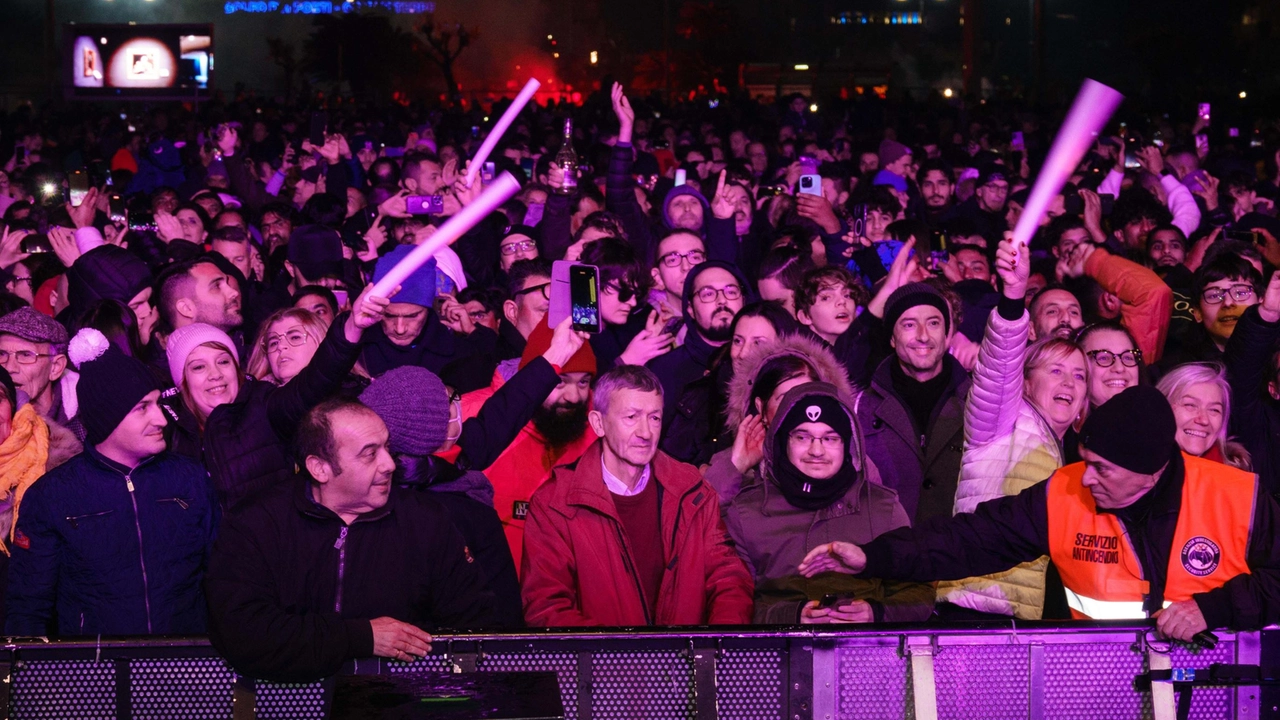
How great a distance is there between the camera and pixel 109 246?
617cm

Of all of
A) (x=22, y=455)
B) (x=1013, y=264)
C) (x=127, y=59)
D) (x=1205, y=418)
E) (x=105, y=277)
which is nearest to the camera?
(x=1013, y=264)

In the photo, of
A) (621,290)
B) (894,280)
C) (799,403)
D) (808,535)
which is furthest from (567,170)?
(808,535)

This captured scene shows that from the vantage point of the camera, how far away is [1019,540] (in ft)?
11.6

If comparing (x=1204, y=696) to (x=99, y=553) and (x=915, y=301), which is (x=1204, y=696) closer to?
(x=915, y=301)

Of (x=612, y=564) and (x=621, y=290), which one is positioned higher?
(x=621, y=290)

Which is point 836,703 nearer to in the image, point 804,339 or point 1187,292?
point 804,339

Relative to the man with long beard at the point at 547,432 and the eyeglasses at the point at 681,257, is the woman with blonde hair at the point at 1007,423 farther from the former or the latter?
the eyeglasses at the point at 681,257

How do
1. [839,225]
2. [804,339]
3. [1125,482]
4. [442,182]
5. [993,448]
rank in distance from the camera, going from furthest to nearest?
[442,182], [839,225], [804,339], [993,448], [1125,482]

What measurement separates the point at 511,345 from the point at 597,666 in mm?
3330

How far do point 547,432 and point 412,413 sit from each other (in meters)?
1.20

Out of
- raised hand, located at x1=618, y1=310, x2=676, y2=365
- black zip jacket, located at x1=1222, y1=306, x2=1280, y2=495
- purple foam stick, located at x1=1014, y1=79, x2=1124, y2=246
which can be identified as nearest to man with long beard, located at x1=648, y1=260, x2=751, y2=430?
raised hand, located at x1=618, y1=310, x2=676, y2=365

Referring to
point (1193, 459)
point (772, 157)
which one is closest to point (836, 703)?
point (1193, 459)

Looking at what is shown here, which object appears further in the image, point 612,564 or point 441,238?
point 441,238

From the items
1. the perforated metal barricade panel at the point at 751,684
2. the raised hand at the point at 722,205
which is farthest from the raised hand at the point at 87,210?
the perforated metal barricade panel at the point at 751,684
